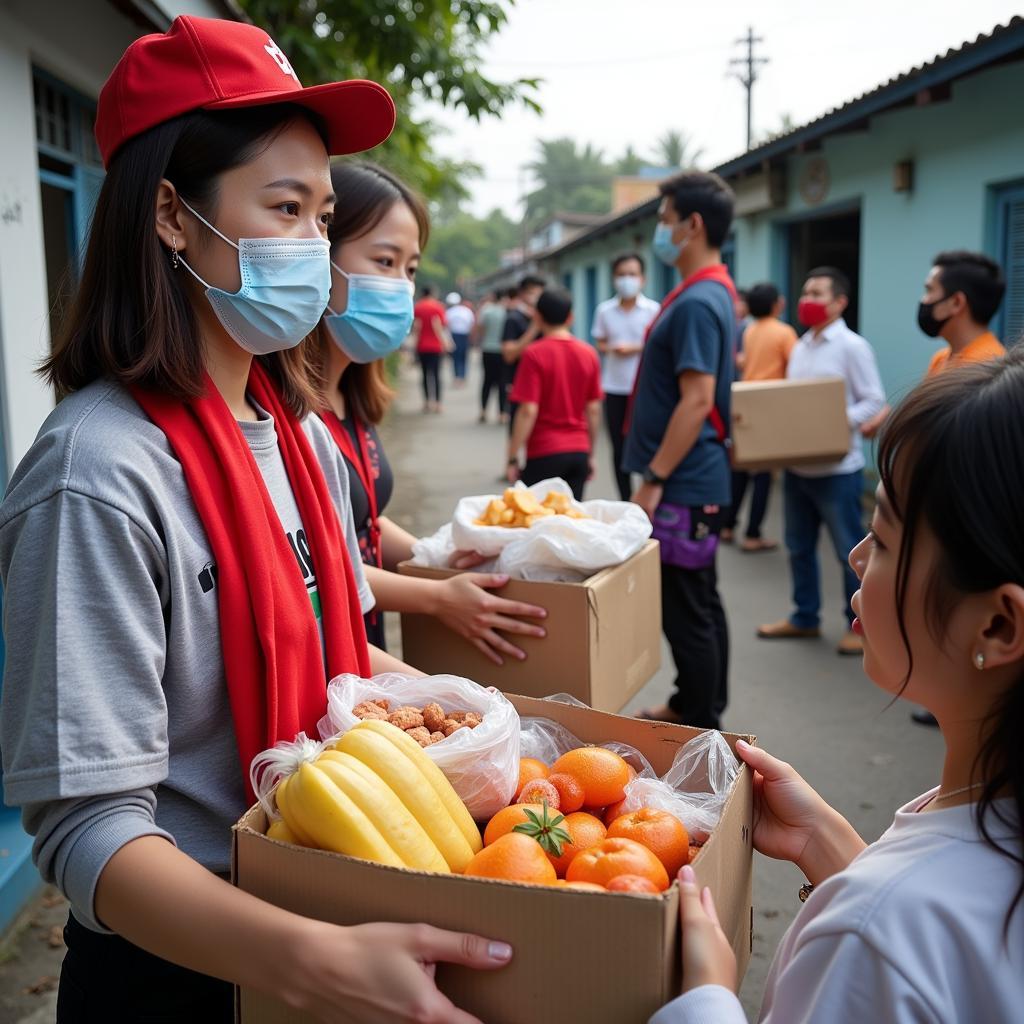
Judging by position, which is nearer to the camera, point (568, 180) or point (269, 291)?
point (269, 291)

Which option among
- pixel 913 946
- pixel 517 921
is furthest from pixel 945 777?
pixel 517 921

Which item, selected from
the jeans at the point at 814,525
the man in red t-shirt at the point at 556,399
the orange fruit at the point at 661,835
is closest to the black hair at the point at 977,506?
the orange fruit at the point at 661,835

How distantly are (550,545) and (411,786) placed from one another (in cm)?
125

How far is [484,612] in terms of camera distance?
241 centimetres

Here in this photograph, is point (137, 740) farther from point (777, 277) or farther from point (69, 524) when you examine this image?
point (777, 277)

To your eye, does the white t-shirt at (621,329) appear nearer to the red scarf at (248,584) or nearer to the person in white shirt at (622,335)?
the person in white shirt at (622,335)

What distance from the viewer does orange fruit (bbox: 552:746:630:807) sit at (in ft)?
5.19

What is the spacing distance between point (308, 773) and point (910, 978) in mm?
680

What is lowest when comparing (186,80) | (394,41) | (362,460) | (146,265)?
(362,460)

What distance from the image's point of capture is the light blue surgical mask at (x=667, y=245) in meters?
4.36

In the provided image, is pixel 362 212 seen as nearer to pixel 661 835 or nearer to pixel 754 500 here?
pixel 661 835

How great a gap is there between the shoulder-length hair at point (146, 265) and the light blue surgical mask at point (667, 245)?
3063 mm

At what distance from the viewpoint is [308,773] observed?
4.00ft

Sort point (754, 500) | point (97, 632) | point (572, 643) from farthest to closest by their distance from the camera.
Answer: point (754, 500) → point (572, 643) → point (97, 632)
